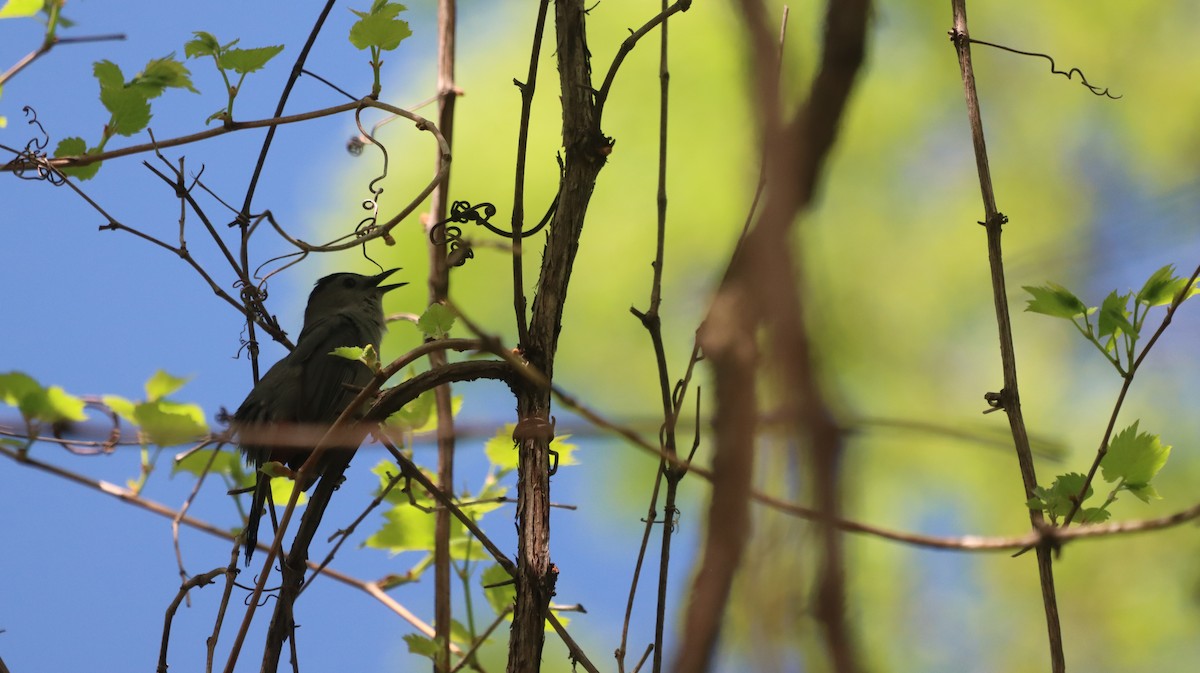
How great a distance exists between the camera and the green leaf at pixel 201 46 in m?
1.56

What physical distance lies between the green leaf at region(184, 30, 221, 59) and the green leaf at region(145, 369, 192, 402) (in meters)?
0.53

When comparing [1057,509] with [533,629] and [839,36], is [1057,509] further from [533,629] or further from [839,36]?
[839,36]

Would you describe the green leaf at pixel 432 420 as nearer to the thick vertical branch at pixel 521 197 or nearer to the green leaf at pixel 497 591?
the green leaf at pixel 497 591

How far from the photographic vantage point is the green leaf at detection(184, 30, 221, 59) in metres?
1.56

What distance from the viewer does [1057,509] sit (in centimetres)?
117

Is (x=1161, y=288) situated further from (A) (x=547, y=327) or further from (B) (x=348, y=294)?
(B) (x=348, y=294)

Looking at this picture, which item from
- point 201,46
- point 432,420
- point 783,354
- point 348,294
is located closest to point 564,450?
point 432,420

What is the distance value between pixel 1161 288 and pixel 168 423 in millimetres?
1166

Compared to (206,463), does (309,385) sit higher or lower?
higher

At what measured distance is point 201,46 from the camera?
1569 mm

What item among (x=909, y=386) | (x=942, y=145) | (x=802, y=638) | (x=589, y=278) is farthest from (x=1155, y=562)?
(x=802, y=638)

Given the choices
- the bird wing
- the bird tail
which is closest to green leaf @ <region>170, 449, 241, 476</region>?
the bird tail

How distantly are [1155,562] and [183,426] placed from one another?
4.33 metres

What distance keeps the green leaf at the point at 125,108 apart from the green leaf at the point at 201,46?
0.34 ft
